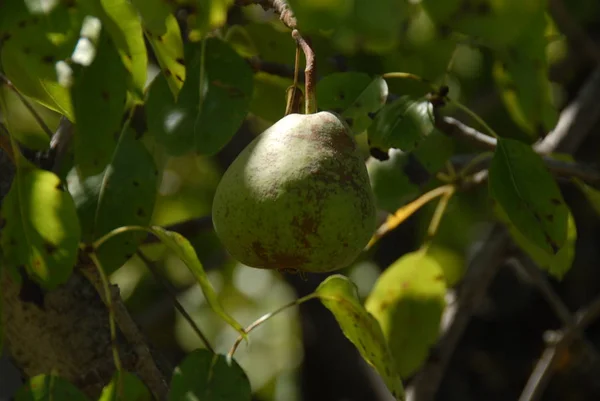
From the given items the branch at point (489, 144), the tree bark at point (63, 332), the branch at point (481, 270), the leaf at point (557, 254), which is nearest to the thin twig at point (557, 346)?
the branch at point (481, 270)

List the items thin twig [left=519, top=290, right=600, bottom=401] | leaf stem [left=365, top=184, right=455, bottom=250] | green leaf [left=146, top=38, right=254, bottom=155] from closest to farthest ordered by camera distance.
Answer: green leaf [left=146, top=38, right=254, bottom=155], leaf stem [left=365, top=184, right=455, bottom=250], thin twig [left=519, top=290, right=600, bottom=401]

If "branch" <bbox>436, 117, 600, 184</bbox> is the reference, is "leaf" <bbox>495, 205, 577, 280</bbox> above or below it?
below

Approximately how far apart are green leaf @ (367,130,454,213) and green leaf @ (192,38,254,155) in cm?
31

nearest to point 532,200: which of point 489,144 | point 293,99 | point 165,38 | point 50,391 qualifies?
point 489,144

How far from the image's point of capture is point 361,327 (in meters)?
1.07

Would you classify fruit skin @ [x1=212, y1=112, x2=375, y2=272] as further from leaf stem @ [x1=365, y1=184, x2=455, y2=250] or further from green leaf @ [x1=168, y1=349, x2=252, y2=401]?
leaf stem @ [x1=365, y1=184, x2=455, y2=250]

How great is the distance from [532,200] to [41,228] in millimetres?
514

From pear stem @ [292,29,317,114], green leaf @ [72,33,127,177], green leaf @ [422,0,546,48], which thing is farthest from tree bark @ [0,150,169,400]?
green leaf @ [422,0,546,48]

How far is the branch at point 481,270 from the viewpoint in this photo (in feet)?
5.23

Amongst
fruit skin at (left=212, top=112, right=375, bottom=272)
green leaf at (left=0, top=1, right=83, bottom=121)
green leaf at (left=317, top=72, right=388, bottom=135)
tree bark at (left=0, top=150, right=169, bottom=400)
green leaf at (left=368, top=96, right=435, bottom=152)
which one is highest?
green leaf at (left=0, top=1, right=83, bottom=121)

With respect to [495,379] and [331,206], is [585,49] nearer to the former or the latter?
[495,379]

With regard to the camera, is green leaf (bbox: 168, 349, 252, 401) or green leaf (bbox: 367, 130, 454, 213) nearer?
green leaf (bbox: 168, 349, 252, 401)

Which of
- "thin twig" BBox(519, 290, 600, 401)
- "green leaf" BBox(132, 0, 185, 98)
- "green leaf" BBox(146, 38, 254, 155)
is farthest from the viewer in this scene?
"thin twig" BBox(519, 290, 600, 401)

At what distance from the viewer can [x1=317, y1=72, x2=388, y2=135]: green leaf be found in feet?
3.50
